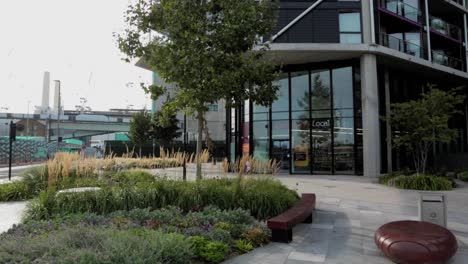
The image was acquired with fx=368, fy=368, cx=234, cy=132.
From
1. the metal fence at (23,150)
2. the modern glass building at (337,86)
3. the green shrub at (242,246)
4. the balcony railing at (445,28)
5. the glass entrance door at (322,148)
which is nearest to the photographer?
the green shrub at (242,246)

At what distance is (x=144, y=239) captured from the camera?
4613 millimetres

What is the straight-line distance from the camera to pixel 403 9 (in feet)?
78.2

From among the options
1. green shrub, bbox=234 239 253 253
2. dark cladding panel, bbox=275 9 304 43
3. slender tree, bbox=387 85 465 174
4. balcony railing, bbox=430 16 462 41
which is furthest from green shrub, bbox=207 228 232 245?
balcony railing, bbox=430 16 462 41

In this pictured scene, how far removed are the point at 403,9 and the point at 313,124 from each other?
10098 mm

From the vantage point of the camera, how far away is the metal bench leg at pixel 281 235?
19.6 ft

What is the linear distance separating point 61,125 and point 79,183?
2545 inches

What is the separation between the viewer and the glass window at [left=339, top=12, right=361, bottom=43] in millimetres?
20594

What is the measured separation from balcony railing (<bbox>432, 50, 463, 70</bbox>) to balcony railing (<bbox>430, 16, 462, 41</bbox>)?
1.73 metres

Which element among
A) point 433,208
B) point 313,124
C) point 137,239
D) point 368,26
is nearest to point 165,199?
point 137,239

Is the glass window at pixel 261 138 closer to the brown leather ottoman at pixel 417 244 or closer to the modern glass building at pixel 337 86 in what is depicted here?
the modern glass building at pixel 337 86

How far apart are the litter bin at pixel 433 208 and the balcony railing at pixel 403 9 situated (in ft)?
62.4

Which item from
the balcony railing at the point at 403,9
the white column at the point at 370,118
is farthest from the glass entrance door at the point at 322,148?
the balcony railing at the point at 403,9

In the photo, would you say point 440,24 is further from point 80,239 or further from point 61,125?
point 61,125

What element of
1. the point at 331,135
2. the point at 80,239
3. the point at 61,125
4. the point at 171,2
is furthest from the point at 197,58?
the point at 61,125
